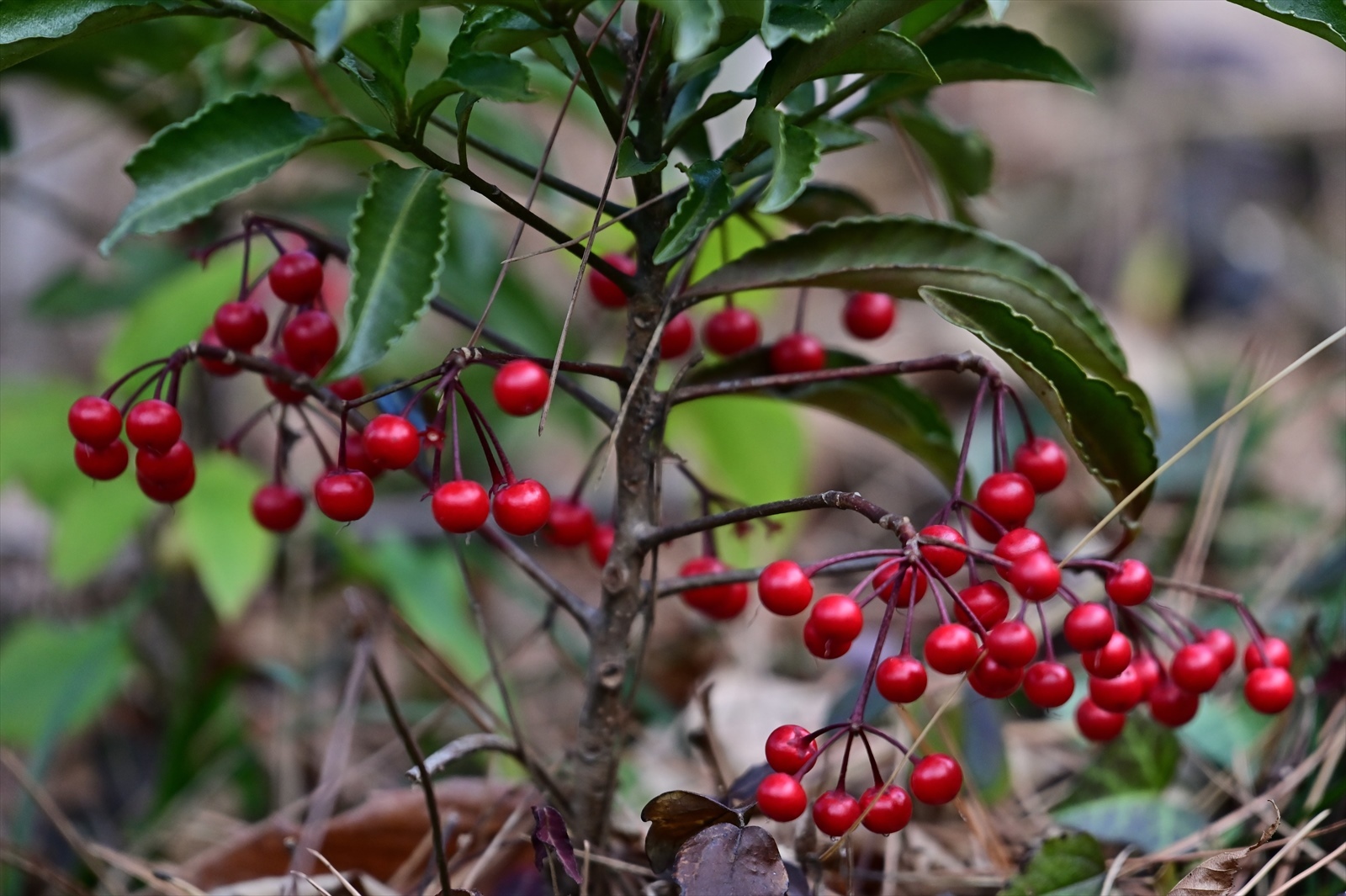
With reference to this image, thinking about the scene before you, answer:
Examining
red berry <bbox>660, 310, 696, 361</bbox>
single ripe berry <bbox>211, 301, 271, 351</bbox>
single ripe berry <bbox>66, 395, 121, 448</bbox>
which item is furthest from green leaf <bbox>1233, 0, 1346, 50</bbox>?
single ripe berry <bbox>66, 395, 121, 448</bbox>

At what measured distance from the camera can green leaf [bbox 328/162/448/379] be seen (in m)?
0.79

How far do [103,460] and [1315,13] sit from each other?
1.07 metres

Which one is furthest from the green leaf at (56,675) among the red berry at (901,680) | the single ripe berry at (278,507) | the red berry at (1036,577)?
the red berry at (1036,577)

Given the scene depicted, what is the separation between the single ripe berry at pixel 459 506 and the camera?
0.86m

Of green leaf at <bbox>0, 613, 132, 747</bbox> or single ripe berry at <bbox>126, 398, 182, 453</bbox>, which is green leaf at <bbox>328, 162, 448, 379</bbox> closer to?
single ripe berry at <bbox>126, 398, 182, 453</bbox>

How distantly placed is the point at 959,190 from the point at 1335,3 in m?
0.47

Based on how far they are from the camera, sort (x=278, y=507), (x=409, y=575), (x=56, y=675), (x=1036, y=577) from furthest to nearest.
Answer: (x=409, y=575) < (x=56, y=675) < (x=278, y=507) < (x=1036, y=577)

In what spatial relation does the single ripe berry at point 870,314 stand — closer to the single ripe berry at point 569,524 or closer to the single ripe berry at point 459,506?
the single ripe berry at point 569,524

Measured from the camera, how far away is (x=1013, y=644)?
862 millimetres

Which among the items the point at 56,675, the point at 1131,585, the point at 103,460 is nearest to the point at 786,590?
Result: the point at 1131,585

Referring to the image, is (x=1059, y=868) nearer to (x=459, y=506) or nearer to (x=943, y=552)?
(x=943, y=552)

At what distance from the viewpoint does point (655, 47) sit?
0.95 meters

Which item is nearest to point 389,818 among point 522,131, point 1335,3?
point 522,131

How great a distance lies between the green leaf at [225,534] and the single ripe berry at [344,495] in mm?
799
